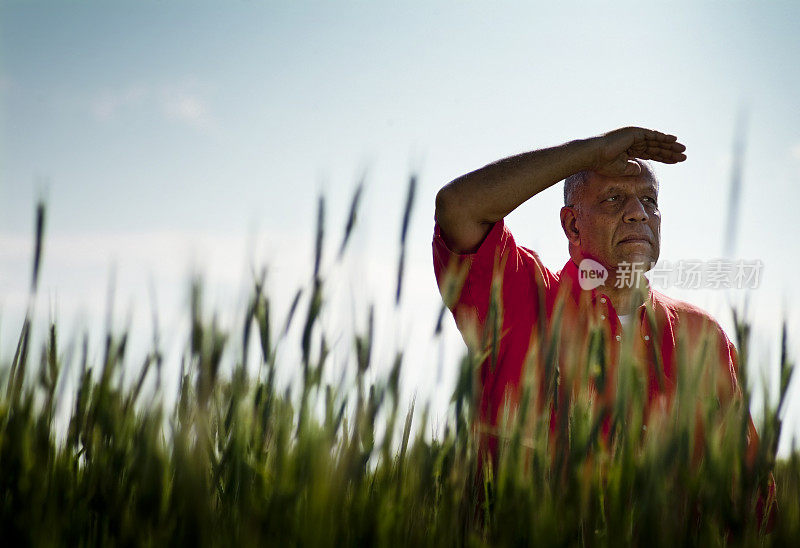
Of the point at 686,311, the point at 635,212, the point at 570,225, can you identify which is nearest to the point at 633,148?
the point at 635,212

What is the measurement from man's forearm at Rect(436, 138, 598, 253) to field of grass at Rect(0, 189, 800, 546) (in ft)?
3.57

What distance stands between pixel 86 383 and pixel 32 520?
290mm

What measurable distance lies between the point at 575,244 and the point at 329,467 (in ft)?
7.05

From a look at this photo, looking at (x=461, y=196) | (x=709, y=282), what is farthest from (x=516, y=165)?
(x=709, y=282)

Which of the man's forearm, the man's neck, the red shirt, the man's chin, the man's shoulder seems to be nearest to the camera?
A: the red shirt

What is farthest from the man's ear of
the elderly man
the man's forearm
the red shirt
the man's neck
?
the man's forearm

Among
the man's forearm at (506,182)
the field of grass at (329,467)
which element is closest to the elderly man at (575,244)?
the man's forearm at (506,182)

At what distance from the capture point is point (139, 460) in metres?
1.08

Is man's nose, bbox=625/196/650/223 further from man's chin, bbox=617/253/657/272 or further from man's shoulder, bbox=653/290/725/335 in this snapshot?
man's shoulder, bbox=653/290/725/335

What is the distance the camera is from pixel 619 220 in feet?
9.06

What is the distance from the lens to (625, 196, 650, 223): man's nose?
2.72 meters

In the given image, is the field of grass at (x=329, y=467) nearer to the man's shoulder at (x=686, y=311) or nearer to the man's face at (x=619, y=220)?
the man's face at (x=619, y=220)

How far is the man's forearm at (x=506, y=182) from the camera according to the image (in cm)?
222

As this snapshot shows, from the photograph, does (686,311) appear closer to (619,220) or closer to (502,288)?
(619,220)
